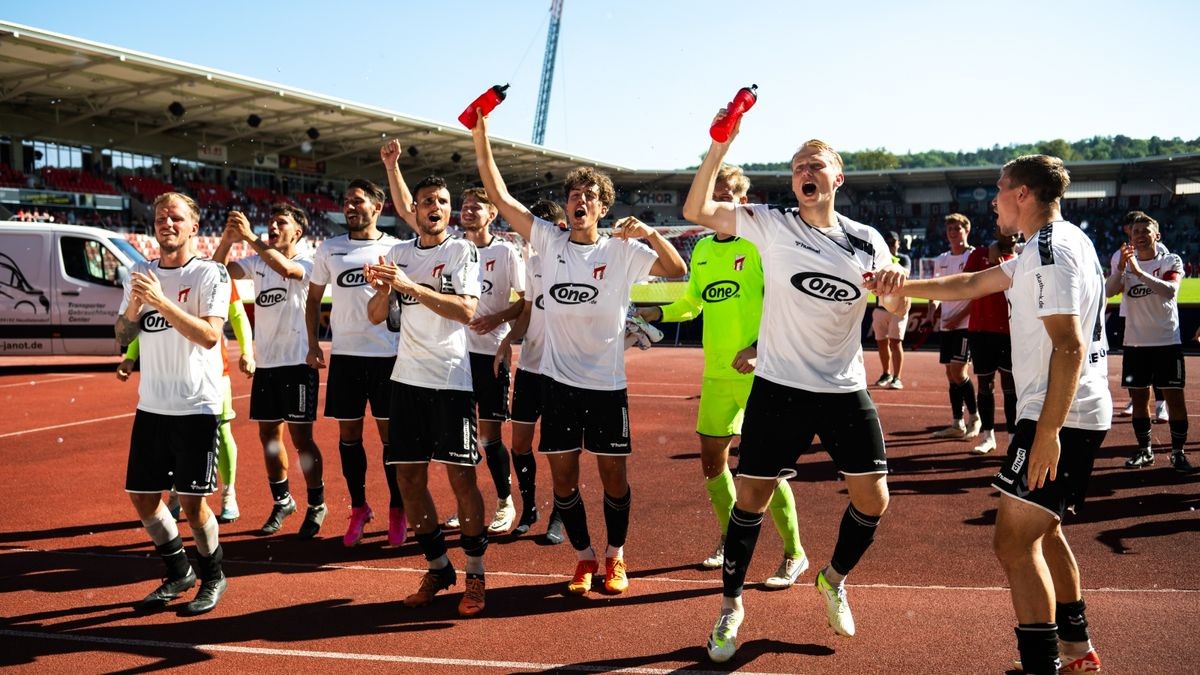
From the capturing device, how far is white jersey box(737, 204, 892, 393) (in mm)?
4102

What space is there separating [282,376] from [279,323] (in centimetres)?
40

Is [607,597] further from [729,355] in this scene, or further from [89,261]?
[89,261]

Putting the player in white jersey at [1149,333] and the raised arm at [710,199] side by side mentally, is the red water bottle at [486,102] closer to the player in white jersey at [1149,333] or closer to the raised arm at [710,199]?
the raised arm at [710,199]

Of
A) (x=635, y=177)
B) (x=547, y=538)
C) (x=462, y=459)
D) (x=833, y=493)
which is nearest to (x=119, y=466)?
(x=547, y=538)

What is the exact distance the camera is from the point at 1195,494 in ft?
22.6

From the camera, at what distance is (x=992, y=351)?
8.63 metres

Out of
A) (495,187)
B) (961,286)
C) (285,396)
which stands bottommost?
(285,396)

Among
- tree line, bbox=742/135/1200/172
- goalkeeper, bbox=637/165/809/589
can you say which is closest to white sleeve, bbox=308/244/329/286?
goalkeeper, bbox=637/165/809/589

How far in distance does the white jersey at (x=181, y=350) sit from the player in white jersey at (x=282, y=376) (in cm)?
140

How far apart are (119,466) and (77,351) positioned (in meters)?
9.43

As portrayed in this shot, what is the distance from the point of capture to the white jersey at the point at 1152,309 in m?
7.89


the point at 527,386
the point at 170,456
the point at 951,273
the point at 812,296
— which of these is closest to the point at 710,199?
the point at 812,296

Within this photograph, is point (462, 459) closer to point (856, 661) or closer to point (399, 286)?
point (399, 286)

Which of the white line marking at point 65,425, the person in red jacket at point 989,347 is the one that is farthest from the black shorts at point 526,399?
the white line marking at point 65,425
